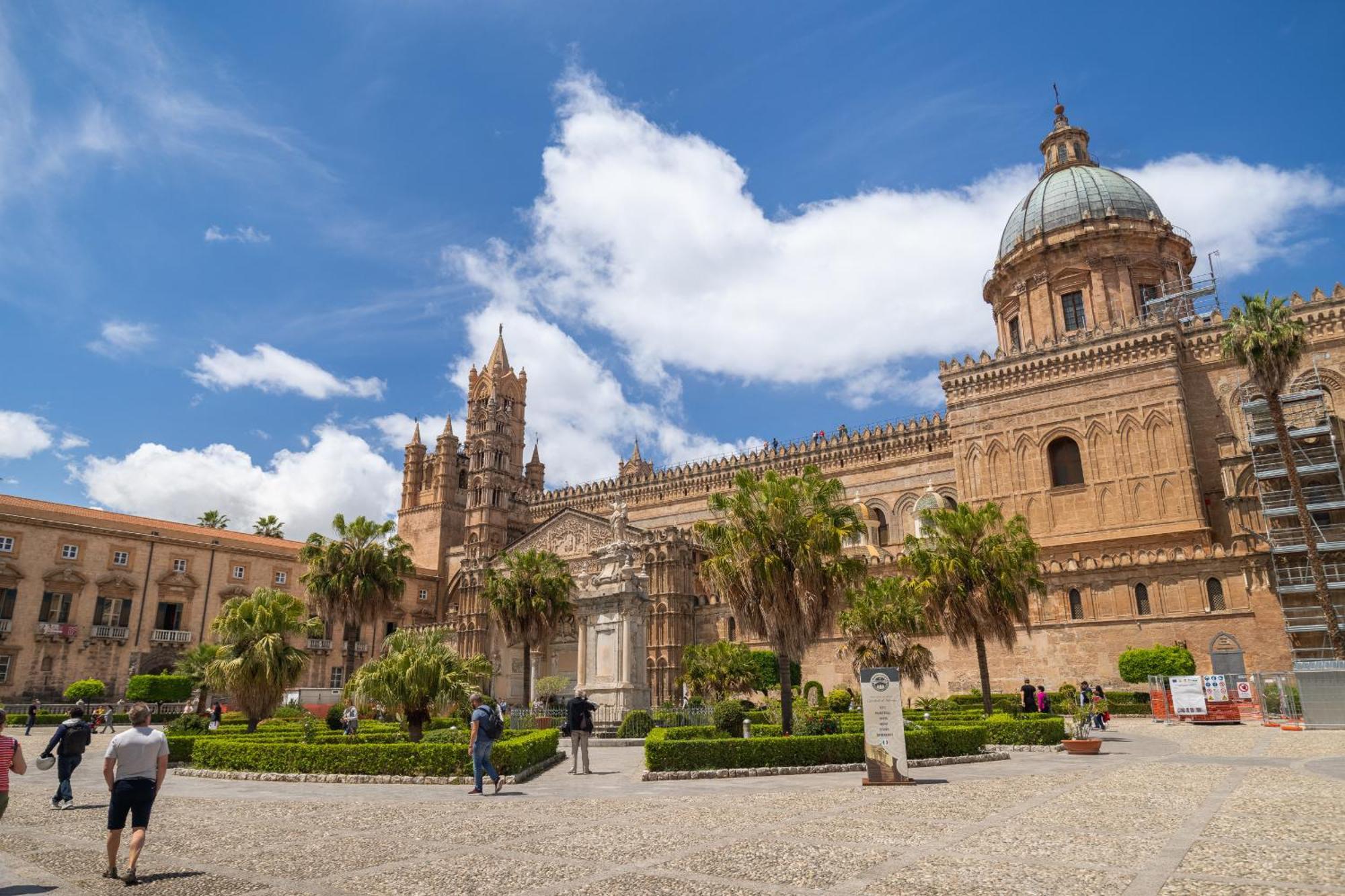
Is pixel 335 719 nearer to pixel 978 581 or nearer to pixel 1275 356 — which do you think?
pixel 978 581

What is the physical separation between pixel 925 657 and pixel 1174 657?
1015cm

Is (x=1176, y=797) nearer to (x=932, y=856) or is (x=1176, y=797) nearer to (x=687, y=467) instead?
(x=932, y=856)

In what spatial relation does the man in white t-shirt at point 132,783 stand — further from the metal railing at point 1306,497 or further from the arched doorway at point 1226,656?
the metal railing at point 1306,497

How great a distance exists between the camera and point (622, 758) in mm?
19812

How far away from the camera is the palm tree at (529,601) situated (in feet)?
115

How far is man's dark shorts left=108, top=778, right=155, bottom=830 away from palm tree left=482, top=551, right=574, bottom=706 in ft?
88.5

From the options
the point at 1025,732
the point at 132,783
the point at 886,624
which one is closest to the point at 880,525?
the point at 886,624

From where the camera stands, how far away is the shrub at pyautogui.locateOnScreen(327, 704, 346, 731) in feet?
90.4

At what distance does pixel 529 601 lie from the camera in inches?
1377

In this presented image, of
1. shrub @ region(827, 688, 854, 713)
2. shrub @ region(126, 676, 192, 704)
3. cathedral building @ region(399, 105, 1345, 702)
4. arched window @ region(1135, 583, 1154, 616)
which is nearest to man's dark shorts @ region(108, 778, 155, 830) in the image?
shrub @ region(827, 688, 854, 713)

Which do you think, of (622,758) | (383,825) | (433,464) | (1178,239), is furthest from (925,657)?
(433,464)

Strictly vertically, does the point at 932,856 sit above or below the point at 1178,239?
below

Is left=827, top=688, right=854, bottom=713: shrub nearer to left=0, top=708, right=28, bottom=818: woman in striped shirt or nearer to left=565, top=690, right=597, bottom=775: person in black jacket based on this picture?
left=565, top=690, right=597, bottom=775: person in black jacket

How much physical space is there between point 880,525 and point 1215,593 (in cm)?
1998
